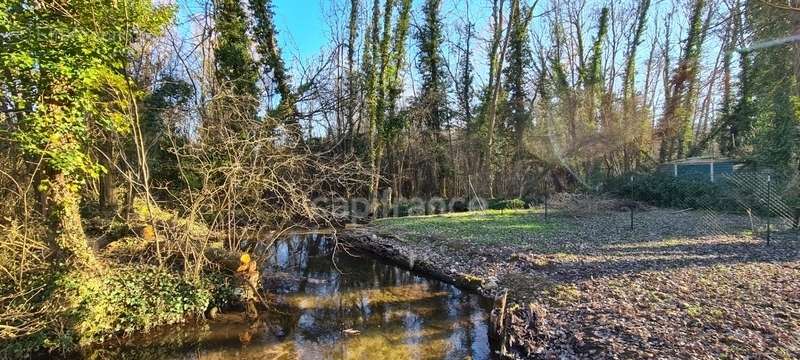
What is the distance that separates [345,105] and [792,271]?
1623cm

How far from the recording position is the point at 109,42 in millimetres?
5105

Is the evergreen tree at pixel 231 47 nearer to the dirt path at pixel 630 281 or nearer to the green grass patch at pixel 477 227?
the green grass patch at pixel 477 227

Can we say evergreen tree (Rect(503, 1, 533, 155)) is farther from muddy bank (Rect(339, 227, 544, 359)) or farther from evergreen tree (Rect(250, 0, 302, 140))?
muddy bank (Rect(339, 227, 544, 359))

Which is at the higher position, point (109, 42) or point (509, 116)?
point (509, 116)

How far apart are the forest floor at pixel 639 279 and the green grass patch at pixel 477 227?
2.3 inches

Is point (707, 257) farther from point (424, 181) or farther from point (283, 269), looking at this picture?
point (424, 181)

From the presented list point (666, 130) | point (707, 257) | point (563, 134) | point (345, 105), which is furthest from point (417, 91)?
point (707, 257)

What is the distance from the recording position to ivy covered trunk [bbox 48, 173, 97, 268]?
5.18m

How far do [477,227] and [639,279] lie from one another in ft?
19.3

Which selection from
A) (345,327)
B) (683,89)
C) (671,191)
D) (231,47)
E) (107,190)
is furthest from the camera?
(683,89)

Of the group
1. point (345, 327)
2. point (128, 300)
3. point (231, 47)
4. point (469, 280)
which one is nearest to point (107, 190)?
point (128, 300)

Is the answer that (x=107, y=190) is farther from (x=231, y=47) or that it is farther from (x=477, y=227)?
(x=477, y=227)

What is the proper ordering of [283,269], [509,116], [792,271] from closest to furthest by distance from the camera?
[792,271] < [283,269] < [509,116]

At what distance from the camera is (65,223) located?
526 centimetres
